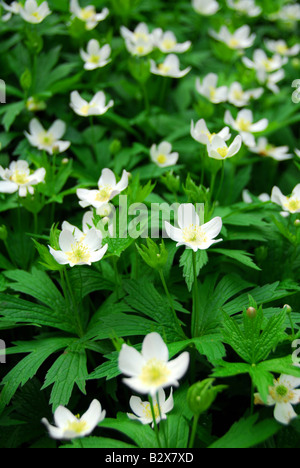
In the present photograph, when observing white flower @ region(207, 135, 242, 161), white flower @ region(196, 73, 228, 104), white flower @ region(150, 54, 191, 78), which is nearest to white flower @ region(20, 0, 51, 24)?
white flower @ region(150, 54, 191, 78)

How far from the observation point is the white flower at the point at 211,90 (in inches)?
131

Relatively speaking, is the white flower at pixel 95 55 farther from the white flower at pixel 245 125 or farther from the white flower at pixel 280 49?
the white flower at pixel 280 49

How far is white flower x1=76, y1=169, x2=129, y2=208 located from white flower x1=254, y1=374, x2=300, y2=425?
42.3 inches

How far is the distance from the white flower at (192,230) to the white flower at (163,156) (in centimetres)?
84

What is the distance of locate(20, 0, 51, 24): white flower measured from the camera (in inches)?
121

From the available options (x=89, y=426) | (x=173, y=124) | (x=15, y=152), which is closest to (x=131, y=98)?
(x=173, y=124)

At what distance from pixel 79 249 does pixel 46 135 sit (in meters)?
1.28

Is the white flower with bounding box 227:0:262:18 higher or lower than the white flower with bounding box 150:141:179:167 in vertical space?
higher

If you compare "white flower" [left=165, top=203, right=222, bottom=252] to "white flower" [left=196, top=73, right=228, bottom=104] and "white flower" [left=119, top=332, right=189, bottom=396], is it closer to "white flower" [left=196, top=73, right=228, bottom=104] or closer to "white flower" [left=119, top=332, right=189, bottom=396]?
"white flower" [left=119, top=332, right=189, bottom=396]

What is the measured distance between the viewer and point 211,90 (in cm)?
336

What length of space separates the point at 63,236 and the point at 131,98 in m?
1.85

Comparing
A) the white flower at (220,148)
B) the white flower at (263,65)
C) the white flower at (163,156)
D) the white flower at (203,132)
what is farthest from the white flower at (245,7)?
the white flower at (220,148)

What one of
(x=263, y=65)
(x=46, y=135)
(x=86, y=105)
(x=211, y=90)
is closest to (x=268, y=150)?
(x=211, y=90)
